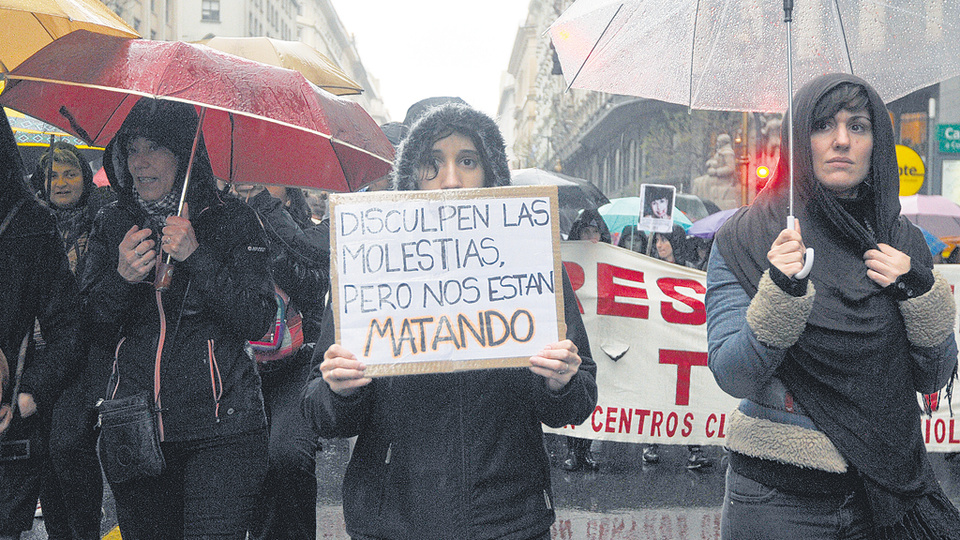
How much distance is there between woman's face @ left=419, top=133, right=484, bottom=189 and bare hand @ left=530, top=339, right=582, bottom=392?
21.3 inches

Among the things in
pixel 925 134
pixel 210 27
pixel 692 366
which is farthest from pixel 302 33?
pixel 692 366

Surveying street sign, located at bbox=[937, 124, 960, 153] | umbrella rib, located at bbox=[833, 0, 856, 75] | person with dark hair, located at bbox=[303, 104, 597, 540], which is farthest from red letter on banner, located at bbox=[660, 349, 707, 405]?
street sign, located at bbox=[937, 124, 960, 153]

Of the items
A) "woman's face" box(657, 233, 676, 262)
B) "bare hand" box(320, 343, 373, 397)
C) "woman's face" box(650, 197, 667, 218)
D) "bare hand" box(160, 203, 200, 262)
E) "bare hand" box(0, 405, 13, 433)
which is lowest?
"bare hand" box(0, 405, 13, 433)

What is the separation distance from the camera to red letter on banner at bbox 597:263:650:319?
21.7 ft

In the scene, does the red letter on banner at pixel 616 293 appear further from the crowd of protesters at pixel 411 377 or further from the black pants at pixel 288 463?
the crowd of protesters at pixel 411 377

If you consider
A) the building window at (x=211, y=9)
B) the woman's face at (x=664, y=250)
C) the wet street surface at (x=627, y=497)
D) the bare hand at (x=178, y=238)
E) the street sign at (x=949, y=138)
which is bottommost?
the wet street surface at (x=627, y=497)

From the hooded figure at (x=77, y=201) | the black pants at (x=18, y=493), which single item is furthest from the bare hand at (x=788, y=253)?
the hooded figure at (x=77, y=201)

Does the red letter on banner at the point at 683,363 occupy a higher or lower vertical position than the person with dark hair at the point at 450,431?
lower

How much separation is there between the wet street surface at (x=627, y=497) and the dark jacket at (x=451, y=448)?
3251 millimetres

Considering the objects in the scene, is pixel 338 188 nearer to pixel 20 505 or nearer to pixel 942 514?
pixel 20 505

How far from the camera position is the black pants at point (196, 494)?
3070mm

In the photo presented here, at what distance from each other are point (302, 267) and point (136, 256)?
1496mm

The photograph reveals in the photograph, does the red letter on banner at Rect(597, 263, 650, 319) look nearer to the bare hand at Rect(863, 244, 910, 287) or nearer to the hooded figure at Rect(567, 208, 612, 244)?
the hooded figure at Rect(567, 208, 612, 244)

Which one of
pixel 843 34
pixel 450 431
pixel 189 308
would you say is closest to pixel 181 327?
pixel 189 308
